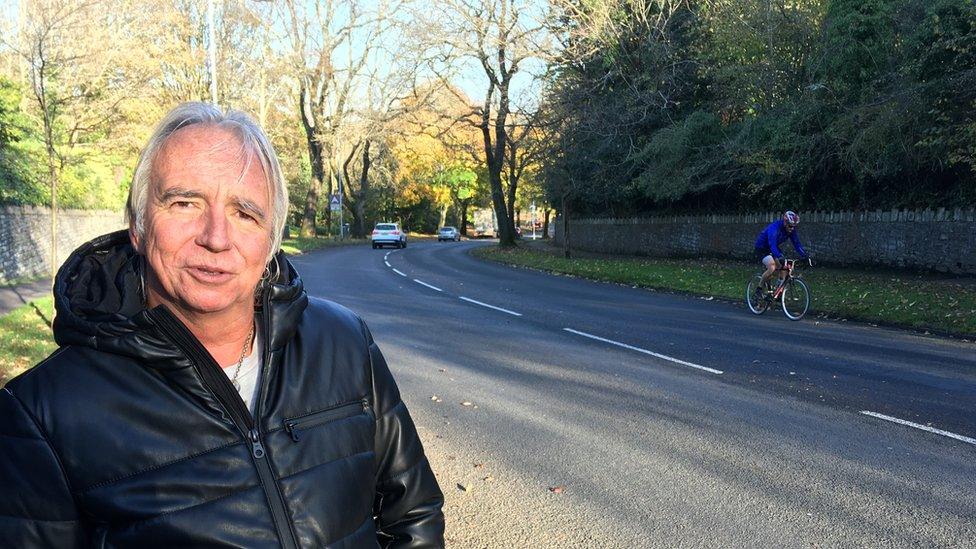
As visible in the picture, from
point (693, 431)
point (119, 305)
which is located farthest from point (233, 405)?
point (693, 431)

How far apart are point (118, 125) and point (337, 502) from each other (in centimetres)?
2353

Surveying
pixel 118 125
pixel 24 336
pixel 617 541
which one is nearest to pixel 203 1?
pixel 118 125

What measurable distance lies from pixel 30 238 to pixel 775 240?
62.6ft

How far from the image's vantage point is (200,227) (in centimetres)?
171

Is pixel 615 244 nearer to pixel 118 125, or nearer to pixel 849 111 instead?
pixel 849 111

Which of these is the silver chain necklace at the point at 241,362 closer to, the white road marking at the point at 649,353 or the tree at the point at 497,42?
the white road marking at the point at 649,353

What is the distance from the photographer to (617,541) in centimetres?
371

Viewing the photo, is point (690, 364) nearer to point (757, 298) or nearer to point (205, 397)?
point (757, 298)

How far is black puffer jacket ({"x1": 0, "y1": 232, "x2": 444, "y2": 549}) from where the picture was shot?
57.3 inches

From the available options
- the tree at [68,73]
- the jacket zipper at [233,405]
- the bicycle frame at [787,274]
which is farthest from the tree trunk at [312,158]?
the jacket zipper at [233,405]

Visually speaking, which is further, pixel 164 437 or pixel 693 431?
pixel 693 431

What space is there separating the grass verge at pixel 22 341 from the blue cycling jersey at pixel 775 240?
11.3 m

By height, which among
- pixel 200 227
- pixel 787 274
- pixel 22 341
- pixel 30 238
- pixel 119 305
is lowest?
pixel 22 341

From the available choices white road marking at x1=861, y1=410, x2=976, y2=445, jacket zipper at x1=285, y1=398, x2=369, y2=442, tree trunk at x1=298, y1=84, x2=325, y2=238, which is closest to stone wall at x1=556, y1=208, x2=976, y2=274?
white road marking at x1=861, y1=410, x2=976, y2=445
